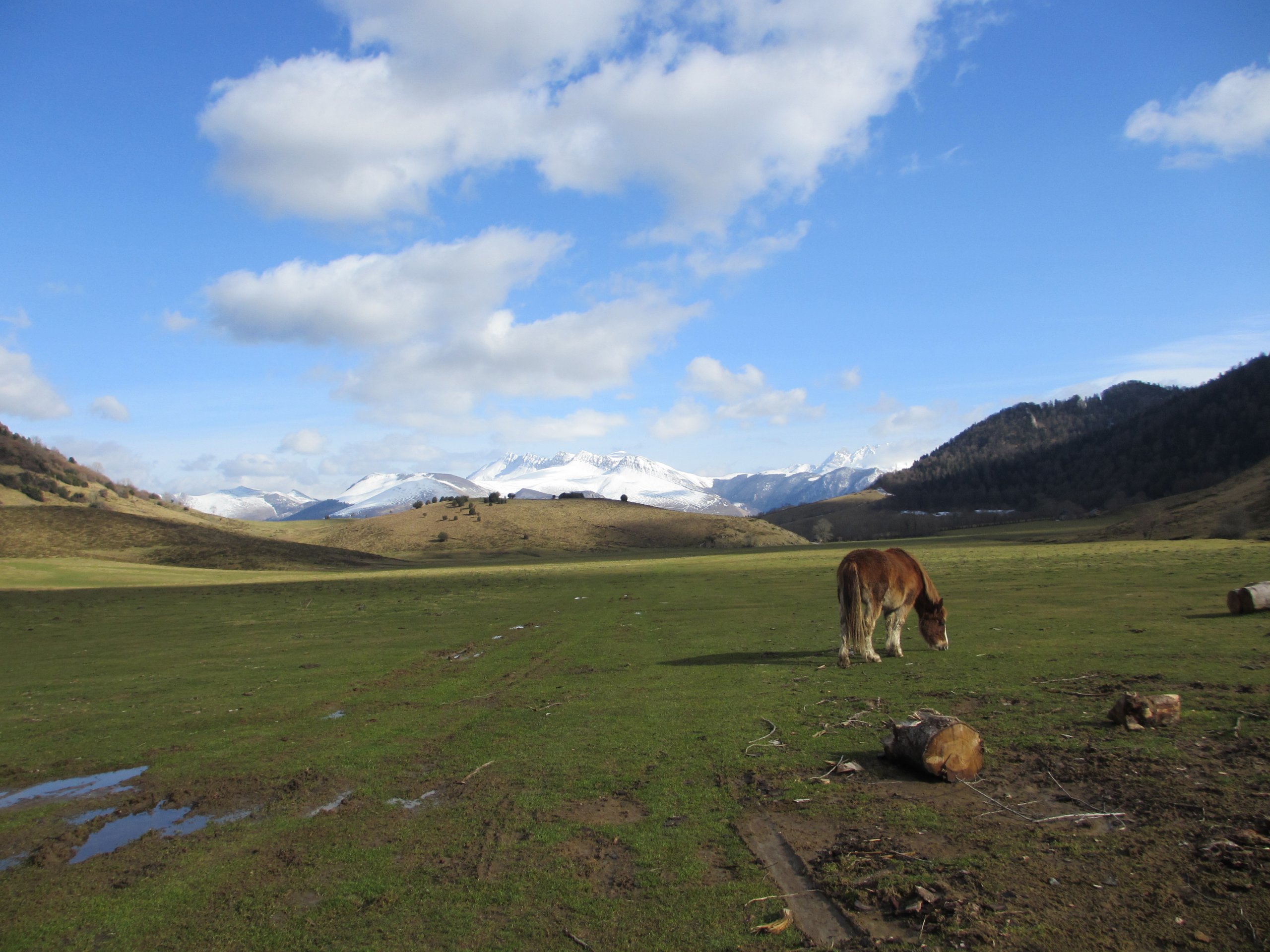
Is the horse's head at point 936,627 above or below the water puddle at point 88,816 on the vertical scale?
above

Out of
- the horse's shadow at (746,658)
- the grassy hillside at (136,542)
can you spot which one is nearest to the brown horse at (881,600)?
the horse's shadow at (746,658)

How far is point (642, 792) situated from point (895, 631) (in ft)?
31.7

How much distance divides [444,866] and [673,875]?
217 centimetres

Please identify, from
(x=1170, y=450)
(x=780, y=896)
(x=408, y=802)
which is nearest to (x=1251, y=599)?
(x=780, y=896)

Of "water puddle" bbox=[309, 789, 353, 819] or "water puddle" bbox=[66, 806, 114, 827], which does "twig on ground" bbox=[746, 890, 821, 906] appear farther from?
→ "water puddle" bbox=[66, 806, 114, 827]

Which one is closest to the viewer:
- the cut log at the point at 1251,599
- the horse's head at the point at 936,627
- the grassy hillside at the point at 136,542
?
the horse's head at the point at 936,627

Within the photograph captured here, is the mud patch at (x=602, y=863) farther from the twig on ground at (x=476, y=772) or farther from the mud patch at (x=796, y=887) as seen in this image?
the twig on ground at (x=476, y=772)

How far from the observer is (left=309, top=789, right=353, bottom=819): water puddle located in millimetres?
8133

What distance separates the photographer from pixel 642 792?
26.6 ft

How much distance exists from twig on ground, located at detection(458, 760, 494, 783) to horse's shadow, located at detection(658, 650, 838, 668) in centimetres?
700

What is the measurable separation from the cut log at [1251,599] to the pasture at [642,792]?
0.81m

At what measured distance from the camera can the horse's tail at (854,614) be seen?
14742 millimetres

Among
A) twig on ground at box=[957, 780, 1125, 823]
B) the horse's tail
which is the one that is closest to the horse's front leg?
the horse's tail

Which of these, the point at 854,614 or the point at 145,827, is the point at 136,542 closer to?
the point at 145,827
